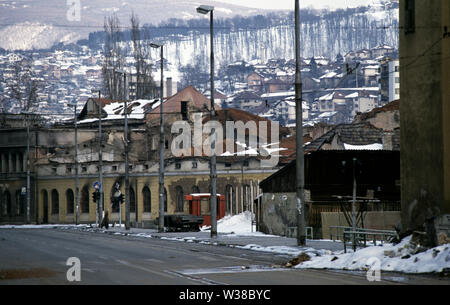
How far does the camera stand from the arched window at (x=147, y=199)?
94.4 metres

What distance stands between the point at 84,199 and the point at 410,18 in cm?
7626

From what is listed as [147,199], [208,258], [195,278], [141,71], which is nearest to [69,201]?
[147,199]

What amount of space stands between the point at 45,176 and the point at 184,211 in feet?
74.3

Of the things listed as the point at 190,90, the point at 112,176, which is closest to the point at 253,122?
the point at 190,90

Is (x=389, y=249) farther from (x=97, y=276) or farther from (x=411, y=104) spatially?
(x=97, y=276)

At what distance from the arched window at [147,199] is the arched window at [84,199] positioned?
29.1 feet

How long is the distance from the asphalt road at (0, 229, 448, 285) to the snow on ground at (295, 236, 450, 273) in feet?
3.72

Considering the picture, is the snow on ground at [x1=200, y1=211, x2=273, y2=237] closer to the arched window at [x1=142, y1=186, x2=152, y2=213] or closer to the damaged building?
the damaged building

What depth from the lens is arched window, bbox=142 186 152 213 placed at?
94.4 metres

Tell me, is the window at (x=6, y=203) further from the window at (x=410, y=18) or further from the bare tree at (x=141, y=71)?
the window at (x=410, y=18)

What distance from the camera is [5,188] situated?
111 meters

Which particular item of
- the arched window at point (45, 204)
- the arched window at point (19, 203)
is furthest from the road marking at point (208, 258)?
the arched window at point (19, 203)

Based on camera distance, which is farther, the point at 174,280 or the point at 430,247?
the point at 430,247

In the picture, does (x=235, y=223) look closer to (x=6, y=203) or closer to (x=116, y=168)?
(x=116, y=168)
